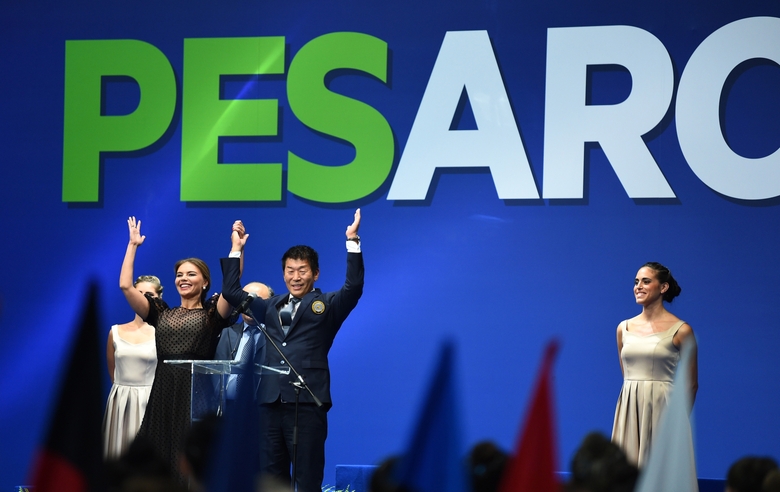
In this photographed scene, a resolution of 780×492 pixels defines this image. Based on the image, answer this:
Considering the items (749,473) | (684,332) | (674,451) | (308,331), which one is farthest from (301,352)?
(674,451)

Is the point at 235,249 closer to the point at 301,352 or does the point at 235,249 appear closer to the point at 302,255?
the point at 302,255

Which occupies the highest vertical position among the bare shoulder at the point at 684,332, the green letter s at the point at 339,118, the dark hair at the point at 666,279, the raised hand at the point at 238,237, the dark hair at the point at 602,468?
the green letter s at the point at 339,118

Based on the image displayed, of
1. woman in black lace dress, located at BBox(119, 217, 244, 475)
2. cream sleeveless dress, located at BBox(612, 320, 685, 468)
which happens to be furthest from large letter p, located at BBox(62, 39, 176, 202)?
cream sleeveless dress, located at BBox(612, 320, 685, 468)

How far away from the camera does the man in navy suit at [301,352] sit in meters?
4.80

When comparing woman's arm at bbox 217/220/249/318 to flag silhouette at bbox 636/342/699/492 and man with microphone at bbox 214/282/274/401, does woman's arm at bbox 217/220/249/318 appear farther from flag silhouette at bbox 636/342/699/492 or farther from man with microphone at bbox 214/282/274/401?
flag silhouette at bbox 636/342/699/492

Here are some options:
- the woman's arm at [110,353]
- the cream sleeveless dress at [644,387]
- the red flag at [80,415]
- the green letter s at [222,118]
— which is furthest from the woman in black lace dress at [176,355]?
the red flag at [80,415]

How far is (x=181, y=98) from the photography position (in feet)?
22.6

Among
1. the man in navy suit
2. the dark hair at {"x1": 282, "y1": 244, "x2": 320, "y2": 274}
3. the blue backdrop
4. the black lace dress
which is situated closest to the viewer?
the man in navy suit

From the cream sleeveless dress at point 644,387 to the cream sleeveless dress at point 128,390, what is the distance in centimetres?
256

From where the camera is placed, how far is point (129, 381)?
5598 millimetres

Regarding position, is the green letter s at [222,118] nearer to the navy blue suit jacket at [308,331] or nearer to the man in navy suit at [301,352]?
the man in navy suit at [301,352]

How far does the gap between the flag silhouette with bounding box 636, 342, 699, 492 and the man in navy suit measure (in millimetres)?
3164

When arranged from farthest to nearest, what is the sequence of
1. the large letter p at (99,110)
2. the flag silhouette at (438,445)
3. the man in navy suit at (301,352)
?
1. the large letter p at (99,110)
2. the man in navy suit at (301,352)
3. the flag silhouette at (438,445)

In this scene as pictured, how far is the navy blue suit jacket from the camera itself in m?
4.88
